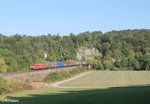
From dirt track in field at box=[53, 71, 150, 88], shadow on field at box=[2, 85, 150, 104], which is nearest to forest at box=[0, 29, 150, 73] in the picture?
dirt track in field at box=[53, 71, 150, 88]

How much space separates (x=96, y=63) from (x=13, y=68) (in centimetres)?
6284

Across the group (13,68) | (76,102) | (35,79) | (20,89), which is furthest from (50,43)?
(76,102)

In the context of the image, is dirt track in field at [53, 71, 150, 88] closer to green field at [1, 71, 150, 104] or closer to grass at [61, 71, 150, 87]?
grass at [61, 71, 150, 87]

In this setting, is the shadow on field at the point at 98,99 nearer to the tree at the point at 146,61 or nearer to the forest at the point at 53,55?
the forest at the point at 53,55

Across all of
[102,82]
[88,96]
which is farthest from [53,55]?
[88,96]

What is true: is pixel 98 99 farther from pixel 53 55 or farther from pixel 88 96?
pixel 53 55

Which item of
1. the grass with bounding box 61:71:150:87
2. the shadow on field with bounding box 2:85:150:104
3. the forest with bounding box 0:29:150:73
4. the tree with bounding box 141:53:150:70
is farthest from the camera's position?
the tree with bounding box 141:53:150:70

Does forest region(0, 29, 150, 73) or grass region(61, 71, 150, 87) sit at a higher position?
forest region(0, 29, 150, 73)

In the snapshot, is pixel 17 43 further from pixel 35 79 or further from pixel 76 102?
pixel 76 102

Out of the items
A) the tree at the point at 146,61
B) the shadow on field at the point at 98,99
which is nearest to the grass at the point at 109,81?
the shadow on field at the point at 98,99

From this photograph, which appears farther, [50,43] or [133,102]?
[50,43]

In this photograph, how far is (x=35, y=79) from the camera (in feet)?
262

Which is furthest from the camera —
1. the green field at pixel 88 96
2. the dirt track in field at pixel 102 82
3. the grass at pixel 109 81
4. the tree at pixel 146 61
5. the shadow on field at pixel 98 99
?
the tree at pixel 146 61

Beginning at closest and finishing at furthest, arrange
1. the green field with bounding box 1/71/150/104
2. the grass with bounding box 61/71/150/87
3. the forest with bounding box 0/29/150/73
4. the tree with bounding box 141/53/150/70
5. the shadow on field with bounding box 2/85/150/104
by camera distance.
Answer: the shadow on field with bounding box 2/85/150/104 < the green field with bounding box 1/71/150/104 < the grass with bounding box 61/71/150/87 < the forest with bounding box 0/29/150/73 < the tree with bounding box 141/53/150/70
